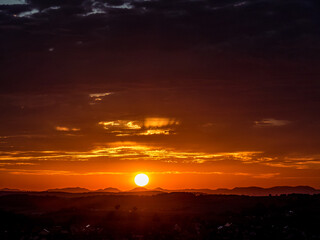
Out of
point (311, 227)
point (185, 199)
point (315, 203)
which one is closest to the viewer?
point (311, 227)

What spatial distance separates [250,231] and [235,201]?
2503cm

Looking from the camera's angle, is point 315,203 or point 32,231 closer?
point 32,231

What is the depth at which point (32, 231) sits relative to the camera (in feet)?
110

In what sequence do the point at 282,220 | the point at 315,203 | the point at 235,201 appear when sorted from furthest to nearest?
the point at 235,201 < the point at 315,203 < the point at 282,220

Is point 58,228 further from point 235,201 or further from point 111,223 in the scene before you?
point 235,201

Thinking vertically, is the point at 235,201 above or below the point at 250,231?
above

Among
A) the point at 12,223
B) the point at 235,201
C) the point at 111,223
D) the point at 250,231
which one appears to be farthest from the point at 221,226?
the point at 235,201

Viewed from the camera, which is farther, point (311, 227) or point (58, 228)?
point (58, 228)

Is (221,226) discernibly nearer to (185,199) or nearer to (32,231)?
(32,231)

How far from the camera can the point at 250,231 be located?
3109 cm

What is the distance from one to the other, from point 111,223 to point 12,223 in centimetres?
766

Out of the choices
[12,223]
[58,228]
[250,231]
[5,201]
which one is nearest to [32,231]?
[58,228]

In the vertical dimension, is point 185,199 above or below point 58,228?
above

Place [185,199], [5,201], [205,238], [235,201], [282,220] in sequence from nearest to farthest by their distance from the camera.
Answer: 1. [205,238]
2. [282,220]
3. [235,201]
4. [185,199]
5. [5,201]
